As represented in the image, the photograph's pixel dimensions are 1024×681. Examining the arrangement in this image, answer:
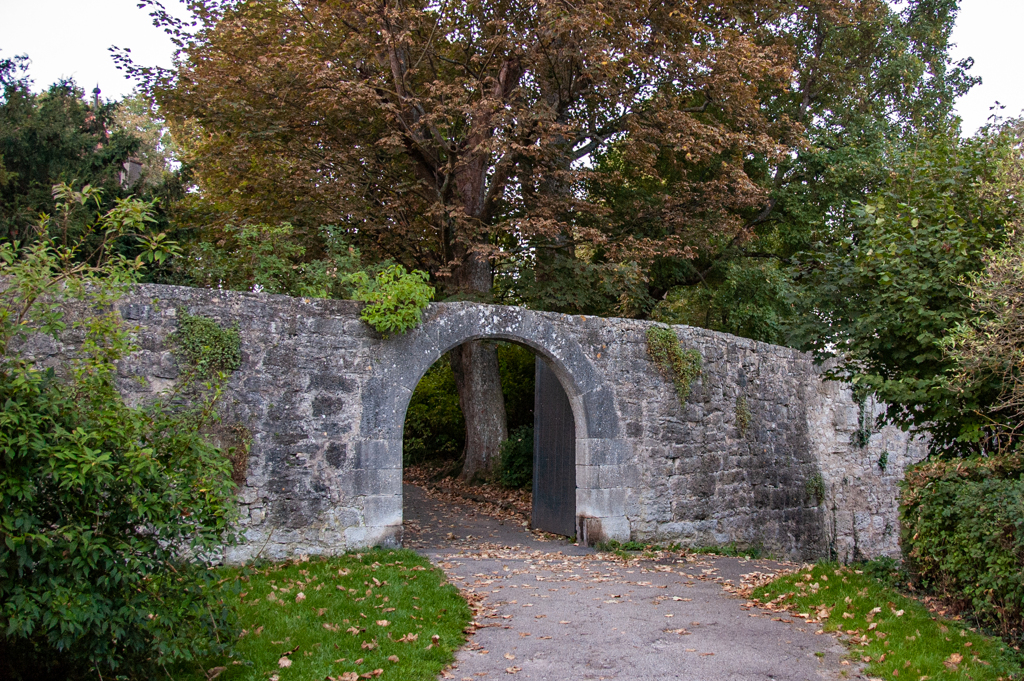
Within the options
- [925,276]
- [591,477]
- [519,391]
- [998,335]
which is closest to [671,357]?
[591,477]

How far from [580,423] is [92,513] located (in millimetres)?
5474

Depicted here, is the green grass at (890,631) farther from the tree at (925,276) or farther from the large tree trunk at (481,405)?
the large tree trunk at (481,405)

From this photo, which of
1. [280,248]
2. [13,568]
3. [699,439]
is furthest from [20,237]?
[699,439]

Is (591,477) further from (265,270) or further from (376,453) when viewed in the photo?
(265,270)

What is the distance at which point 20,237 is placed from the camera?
8.25 metres

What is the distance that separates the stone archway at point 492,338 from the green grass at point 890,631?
227 centimetres

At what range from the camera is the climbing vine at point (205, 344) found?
21.2 ft

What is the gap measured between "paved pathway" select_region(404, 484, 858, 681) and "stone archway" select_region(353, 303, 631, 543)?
59cm

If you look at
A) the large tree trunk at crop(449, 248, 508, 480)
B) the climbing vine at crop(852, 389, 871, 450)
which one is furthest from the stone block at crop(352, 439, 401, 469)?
the climbing vine at crop(852, 389, 871, 450)

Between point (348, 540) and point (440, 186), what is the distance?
6113 millimetres

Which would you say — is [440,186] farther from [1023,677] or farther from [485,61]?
[1023,677]

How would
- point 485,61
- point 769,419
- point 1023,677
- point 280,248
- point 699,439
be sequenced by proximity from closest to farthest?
point 1023,677 → point 280,248 → point 699,439 → point 769,419 → point 485,61

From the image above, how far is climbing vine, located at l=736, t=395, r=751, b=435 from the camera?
9492 millimetres

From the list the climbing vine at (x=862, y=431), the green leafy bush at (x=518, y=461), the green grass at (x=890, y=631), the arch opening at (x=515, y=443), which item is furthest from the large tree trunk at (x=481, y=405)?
the green grass at (x=890, y=631)
